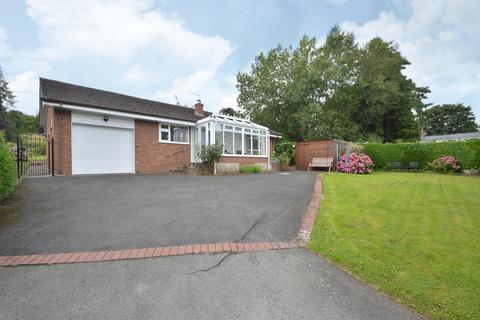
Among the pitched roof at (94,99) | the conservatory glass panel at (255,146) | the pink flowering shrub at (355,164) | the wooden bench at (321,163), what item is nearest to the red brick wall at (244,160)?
the conservatory glass panel at (255,146)

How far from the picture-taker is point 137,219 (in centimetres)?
443

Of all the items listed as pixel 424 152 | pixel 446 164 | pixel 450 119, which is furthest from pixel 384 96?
pixel 450 119

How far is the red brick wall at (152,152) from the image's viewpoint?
13.0 metres

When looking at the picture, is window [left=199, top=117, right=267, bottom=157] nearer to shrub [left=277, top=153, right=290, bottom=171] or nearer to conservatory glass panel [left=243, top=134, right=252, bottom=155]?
conservatory glass panel [left=243, top=134, right=252, bottom=155]

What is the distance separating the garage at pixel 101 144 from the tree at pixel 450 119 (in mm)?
64535

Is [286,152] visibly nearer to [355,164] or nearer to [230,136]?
[355,164]

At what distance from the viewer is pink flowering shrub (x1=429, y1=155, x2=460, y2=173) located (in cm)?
1491

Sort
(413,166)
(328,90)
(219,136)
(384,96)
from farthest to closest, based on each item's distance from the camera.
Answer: (384,96)
(328,90)
(413,166)
(219,136)

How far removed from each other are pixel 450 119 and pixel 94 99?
72304 millimetres

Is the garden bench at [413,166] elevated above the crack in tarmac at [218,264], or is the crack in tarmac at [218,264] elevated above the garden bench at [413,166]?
the garden bench at [413,166]

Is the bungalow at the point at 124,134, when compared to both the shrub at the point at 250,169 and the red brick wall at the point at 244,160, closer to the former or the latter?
the red brick wall at the point at 244,160

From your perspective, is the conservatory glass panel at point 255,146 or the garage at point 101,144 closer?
the garage at point 101,144

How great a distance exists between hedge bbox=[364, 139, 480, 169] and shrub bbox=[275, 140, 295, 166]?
5789mm

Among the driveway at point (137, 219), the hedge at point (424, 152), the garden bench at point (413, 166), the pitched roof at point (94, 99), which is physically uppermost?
the pitched roof at point (94, 99)
